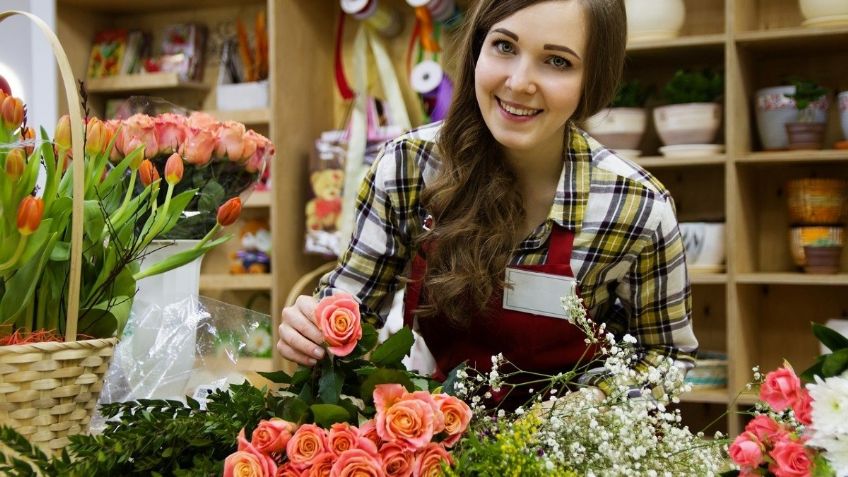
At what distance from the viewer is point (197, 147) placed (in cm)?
109

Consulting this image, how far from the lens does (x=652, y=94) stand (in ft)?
9.02

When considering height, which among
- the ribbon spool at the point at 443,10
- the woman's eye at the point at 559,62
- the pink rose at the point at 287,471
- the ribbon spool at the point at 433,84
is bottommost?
the pink rose at the point at 287,471

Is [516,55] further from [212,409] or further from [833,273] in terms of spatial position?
[833,273]

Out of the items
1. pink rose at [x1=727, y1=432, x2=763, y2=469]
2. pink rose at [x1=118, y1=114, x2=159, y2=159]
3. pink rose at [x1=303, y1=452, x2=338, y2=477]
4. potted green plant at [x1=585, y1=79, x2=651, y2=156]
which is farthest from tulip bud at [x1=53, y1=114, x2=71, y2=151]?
potted green plant at [x1=585, y1=79, x2=651, y2=156]

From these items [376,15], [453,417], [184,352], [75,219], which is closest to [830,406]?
[453,417]

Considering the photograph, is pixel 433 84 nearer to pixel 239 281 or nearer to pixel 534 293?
pixel 239 281

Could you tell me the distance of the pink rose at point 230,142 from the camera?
44.7 inches

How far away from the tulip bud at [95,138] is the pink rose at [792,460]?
0.72 metres

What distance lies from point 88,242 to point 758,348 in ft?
7.54

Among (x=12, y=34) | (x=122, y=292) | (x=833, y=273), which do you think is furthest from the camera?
(x=12, y=34)

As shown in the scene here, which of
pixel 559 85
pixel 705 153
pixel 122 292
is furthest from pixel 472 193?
pixel 705 153

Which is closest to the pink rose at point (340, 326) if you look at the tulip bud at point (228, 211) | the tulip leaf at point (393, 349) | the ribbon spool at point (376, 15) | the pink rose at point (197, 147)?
the tulip leaf at point (393, 349)

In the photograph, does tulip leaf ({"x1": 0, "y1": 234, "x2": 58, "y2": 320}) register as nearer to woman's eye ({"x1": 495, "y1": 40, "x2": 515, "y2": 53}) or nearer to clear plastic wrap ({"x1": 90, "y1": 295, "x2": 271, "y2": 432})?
clear plastic wrap ({"x1": 90, "y1": 295, "x2": 271, "y2": 432})

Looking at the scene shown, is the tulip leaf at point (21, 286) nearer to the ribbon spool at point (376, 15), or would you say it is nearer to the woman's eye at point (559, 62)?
the woman's eye at point (559, 62)
